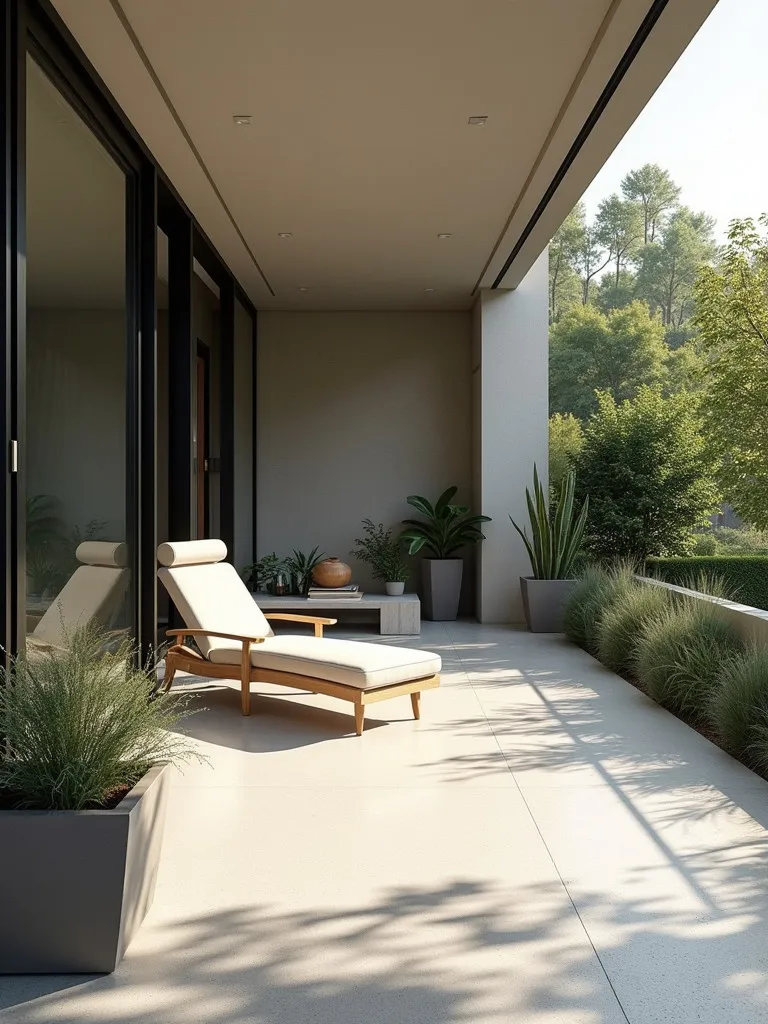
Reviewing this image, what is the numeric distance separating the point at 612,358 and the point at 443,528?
19663mm

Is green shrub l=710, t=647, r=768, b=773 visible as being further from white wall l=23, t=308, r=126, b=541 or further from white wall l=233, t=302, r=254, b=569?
white wall l=233, t=302, r=254, b=569

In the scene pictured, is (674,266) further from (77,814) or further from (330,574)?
(77,814)

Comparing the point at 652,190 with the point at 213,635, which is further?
the point at 652,190

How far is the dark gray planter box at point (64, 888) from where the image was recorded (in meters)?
2.26

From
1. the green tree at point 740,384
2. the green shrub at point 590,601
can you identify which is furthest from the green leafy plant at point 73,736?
the green tree at point 740,384

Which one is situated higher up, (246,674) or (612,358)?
(612,358)

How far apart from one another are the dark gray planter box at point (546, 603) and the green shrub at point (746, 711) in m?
4.06

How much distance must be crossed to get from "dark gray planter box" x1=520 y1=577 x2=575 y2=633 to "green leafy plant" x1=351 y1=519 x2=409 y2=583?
136 cm

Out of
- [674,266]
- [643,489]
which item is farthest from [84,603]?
[674,266]

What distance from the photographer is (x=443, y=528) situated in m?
9.71

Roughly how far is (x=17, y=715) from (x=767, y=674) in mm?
3185

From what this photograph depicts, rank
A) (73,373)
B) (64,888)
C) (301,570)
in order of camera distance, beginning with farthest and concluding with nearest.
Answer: (301,570)
(73,373)
(64,888)

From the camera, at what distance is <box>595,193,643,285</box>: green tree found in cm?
3288

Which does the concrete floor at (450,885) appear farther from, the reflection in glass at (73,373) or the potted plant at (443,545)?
the potted plant at (443,545)
